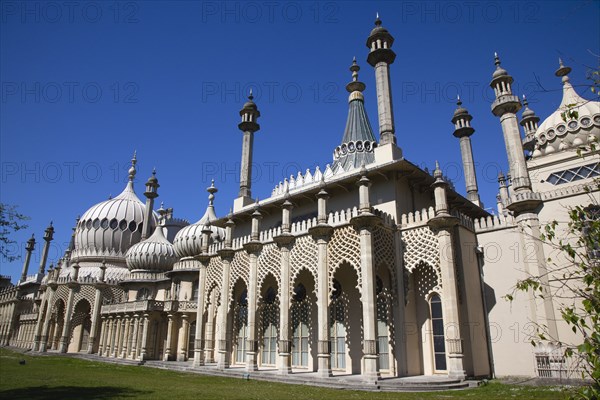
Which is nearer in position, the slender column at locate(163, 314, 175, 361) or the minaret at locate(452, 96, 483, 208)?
the minaret at locate(452, 96, 483, 208)

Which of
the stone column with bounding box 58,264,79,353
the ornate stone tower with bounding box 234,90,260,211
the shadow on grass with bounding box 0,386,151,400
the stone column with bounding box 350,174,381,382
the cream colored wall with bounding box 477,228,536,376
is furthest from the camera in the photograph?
the stone column with bounding box 58,264,79,353

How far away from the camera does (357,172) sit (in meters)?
19.8

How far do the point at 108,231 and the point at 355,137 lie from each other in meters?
29.4

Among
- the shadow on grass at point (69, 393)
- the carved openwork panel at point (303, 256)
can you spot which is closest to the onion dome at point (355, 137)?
the carved openwork panel at point (303, 256)

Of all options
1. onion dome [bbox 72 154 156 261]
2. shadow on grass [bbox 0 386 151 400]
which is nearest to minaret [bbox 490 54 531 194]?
shadow on grass [bbox 0 386 151 400]

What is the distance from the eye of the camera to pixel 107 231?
43125 mm

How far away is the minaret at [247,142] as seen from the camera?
2719 centimetres

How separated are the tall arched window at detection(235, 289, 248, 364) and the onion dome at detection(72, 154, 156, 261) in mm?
22848

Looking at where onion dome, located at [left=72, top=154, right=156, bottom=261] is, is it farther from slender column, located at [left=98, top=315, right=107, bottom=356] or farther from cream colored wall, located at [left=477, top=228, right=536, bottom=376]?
cream colored wall, located at [left=477, top=228, right=536, bottom=376]

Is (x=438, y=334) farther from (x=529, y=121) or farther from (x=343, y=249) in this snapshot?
(x=529, y=121)

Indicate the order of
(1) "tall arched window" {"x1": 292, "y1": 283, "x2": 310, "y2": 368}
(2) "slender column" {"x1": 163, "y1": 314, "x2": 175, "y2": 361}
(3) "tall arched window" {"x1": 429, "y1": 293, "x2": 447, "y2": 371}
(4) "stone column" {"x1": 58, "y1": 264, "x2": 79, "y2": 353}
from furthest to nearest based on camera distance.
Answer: (4) "stone column" {"x1": 58, "y1": 264, "x2": 79, "y2": 353} < (2) "slender column" {"x1": 163, "y1": 314, "x2": 175, "y2": 361} < (1) "tall arched window" {"x1": 292, "y1": 283, "x2": 310, "y2": 368} < (3) "tall arched window" {"x1": 429, "y1": 293, "x2": 447, "y2": 371}

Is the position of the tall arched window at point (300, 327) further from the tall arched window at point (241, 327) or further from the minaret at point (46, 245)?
the minaret at point (46, 245)

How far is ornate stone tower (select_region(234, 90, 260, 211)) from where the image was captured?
27.0 metres

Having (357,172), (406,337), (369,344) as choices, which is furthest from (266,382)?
(357,172)
